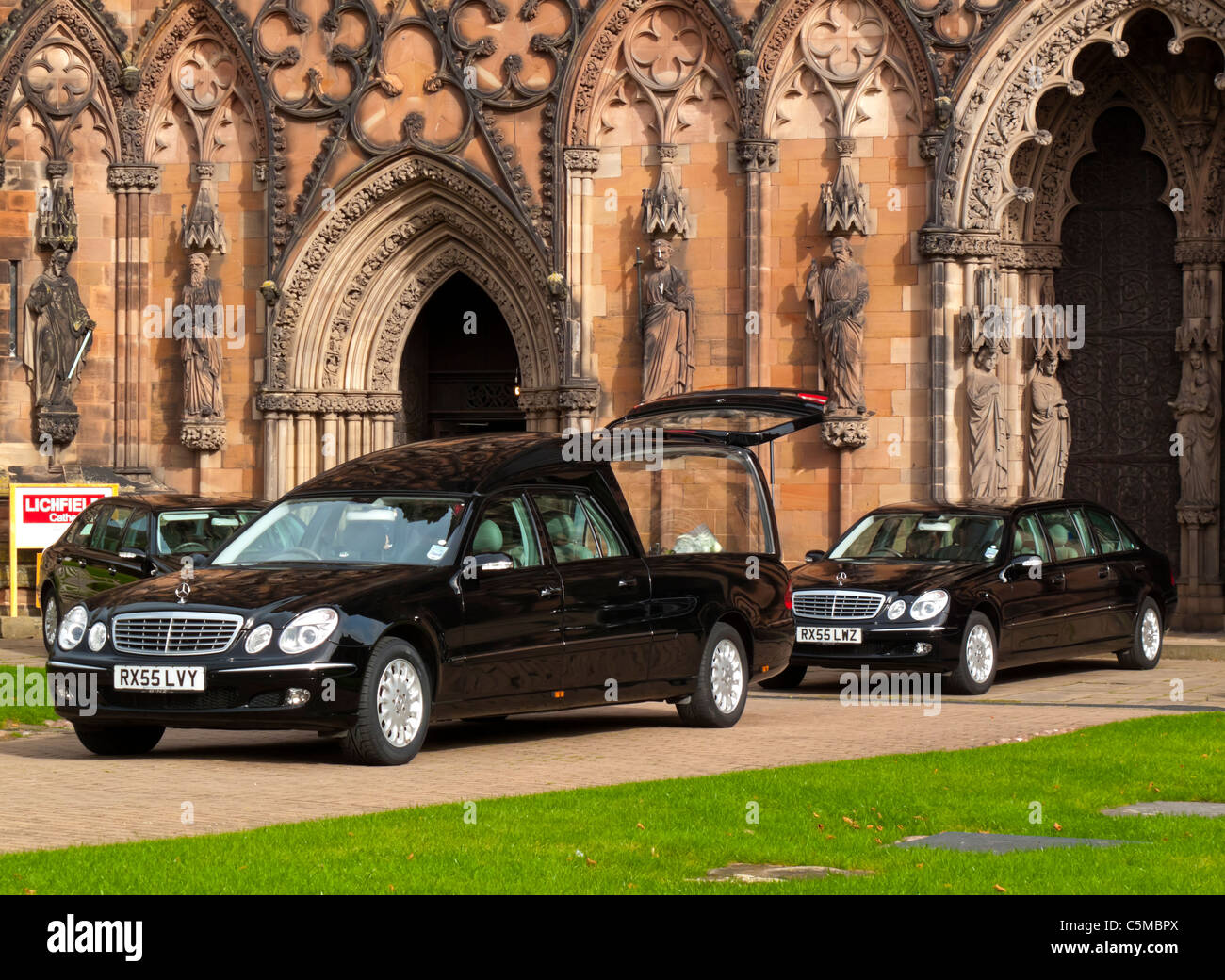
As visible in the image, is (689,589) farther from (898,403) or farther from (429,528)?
(898,403)

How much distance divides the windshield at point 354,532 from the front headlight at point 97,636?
3.55 ft

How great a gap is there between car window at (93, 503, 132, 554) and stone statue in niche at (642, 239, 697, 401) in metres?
6.84

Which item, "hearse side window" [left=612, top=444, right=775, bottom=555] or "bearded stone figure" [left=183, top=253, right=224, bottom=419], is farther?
"bearded stone figure" [left=183, top=253, right=224, bottom=419]

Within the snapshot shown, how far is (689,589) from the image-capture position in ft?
47.3

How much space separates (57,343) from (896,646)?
14886mm

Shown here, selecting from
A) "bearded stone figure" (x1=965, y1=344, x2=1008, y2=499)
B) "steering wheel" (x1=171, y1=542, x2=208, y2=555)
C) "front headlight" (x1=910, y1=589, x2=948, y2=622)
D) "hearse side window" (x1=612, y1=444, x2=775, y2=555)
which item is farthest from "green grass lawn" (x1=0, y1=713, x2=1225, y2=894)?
"bearded stone figure" (x1=965, y1=344, x2=1008, y2=499)

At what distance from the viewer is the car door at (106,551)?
21.3 meters

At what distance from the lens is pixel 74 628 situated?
41.1 feet

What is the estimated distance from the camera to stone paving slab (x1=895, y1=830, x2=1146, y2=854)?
8719mm

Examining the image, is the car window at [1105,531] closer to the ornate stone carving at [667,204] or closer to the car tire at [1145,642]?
the car tire at [1145,642]

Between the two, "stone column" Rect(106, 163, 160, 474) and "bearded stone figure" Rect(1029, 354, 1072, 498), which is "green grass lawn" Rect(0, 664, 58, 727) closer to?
"stone column" Rect(106, 163, 160, 474)

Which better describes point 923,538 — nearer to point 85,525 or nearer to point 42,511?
point 85,525
